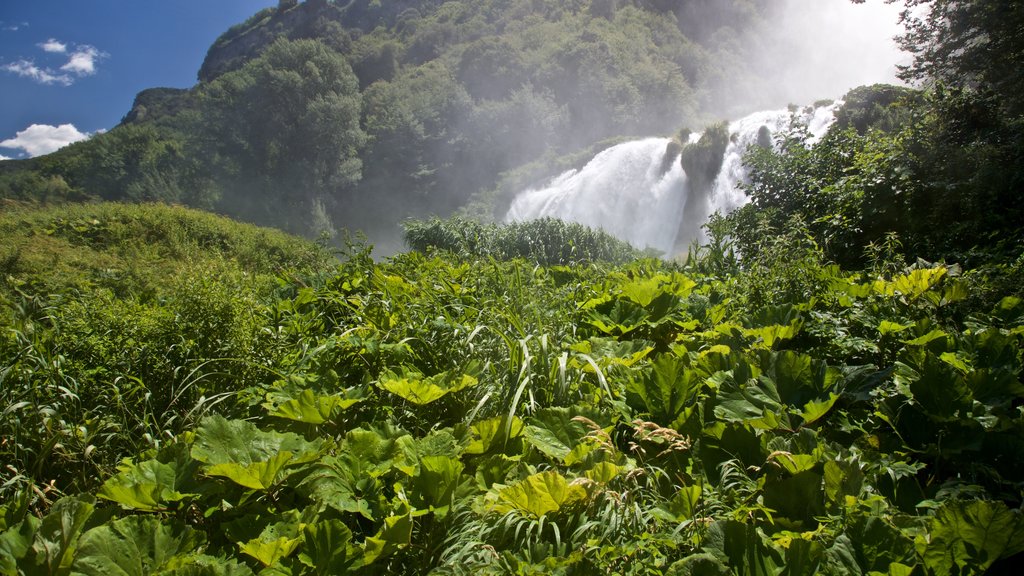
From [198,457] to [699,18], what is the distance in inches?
2842

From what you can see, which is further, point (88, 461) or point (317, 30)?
point (317, 30)

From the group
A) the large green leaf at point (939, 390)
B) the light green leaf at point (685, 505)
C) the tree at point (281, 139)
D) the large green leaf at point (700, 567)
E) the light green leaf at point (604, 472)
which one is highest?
the tree at point (281, 139)

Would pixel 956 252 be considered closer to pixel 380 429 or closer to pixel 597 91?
pixel 380 429

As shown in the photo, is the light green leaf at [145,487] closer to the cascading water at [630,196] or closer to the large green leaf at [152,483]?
the large green leaf at [152,483]

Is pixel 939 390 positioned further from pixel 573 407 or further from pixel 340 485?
pixel 340 485

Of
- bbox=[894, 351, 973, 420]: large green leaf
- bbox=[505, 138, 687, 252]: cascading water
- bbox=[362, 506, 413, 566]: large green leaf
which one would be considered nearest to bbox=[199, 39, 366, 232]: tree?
bbox=[505, 138, 687, 252]: cascading water

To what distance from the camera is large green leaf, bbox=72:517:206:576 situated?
0.86 m

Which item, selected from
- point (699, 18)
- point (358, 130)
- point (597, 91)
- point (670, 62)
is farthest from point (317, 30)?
point (699, 18)

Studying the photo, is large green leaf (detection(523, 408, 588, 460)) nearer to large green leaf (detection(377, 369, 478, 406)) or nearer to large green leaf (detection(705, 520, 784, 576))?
large green leaf (detection(377, 369, 478, 406))

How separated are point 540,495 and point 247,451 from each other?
0.73 m

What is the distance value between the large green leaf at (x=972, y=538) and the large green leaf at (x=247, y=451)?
1.16 meters

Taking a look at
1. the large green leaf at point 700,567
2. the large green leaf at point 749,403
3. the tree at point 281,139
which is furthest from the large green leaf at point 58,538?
the tree at point 281,139

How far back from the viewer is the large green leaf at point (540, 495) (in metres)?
1.03

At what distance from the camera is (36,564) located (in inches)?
33.6
